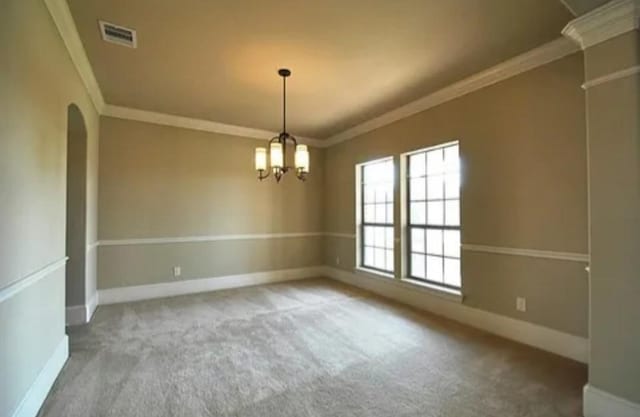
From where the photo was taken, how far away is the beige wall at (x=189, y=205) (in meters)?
4.72

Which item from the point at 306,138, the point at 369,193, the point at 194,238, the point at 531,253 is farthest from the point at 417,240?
the point at 194,238

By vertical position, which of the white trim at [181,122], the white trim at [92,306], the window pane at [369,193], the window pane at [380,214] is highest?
the white trim at [181,122]

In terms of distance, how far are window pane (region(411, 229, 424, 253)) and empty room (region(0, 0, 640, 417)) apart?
42mm

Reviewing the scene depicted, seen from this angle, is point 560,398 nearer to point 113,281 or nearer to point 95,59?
point 95,59

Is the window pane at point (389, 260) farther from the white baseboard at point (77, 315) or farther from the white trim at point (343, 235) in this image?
the white baseboard at point (77, 315)

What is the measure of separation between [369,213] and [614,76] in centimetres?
388

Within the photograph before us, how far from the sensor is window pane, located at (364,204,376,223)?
18.3 ft

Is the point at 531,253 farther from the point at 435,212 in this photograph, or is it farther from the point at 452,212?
the point at 435,212

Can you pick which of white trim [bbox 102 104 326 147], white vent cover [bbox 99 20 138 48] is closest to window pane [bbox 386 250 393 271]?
white trim [bbox 102 104 326 147]

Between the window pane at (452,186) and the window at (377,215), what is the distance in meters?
1.06

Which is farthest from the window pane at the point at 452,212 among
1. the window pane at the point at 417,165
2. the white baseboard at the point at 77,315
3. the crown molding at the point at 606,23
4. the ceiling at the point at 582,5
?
the white baseboard at the point at 77,315

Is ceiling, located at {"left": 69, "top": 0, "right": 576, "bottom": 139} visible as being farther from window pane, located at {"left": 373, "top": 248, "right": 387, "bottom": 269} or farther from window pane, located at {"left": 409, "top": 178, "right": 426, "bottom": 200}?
window pane, located at {"left": 373, "top": 248, "right": 387, "bottom": 269}

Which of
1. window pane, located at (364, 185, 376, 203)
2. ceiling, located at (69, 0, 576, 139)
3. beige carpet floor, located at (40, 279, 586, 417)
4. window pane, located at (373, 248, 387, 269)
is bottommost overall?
beige carpet floor, located at (40, 279, 586, 417)

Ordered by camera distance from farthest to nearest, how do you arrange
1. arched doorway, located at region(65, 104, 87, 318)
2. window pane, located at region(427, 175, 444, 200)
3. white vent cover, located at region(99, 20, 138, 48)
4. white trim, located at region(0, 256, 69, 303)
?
1. window pane, located at region(427, 175, 444, 200)
2. arched doorway, located at region(65, 104, 87, 318)
3. white vent cover, located at region(99, 20, 138, 48)
4. white trim, located at region(0, 256, 69, 303)
